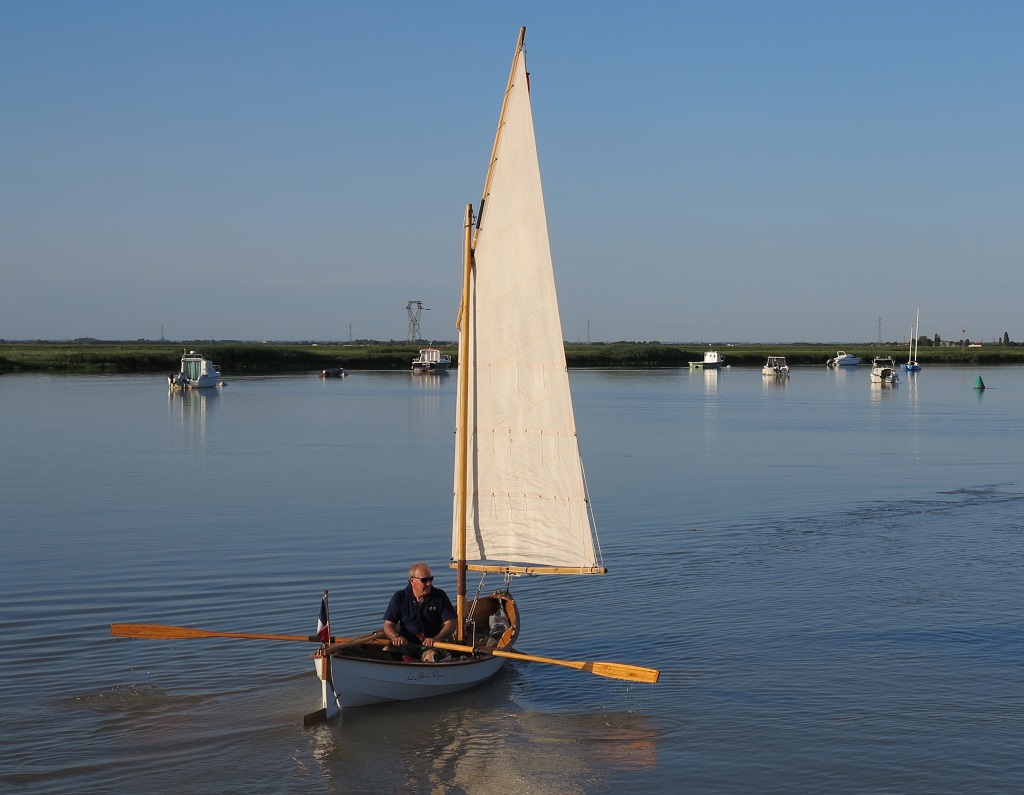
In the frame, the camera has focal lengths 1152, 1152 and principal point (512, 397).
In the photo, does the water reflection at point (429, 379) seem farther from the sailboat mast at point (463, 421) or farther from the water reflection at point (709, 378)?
the sailboat mast at point (463, 421)

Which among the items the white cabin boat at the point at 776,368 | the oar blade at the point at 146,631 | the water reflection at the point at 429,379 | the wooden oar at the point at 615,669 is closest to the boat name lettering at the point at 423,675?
the wooden oar at the point at 615,669

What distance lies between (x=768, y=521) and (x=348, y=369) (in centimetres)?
14695

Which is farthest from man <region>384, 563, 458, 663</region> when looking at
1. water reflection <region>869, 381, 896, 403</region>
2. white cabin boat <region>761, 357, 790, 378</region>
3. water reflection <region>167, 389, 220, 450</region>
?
white cabin boat <region>761, 357, 790, 378</region>

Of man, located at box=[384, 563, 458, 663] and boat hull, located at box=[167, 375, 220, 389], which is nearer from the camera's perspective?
man, located at box=[384, 563, 458, 663]

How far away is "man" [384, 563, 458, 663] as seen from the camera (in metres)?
15.8

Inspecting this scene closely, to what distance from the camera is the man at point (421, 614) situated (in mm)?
15828

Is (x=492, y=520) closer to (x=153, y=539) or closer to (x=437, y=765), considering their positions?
(x=437, y=765)

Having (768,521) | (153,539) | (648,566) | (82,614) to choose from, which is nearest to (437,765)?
(82,614)

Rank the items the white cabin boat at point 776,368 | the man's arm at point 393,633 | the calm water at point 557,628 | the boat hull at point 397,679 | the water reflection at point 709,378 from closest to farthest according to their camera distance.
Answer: the calm water at point 557,628 < the boat hull at point 397,679 < the man's arm at point 393,633 < the water reflection at point 709,378 < the white cabin boat at point 776,368

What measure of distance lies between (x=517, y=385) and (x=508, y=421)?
56cm

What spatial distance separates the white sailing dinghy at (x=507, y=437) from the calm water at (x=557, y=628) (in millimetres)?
725

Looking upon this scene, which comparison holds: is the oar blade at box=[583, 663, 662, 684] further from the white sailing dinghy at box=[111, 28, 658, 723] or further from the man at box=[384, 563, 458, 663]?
the man at box=[384, 563, 458, 663]

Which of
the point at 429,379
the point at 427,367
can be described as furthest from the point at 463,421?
Result: the point at 427,367

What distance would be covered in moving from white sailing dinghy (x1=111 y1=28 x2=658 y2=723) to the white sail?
0.01 meters
